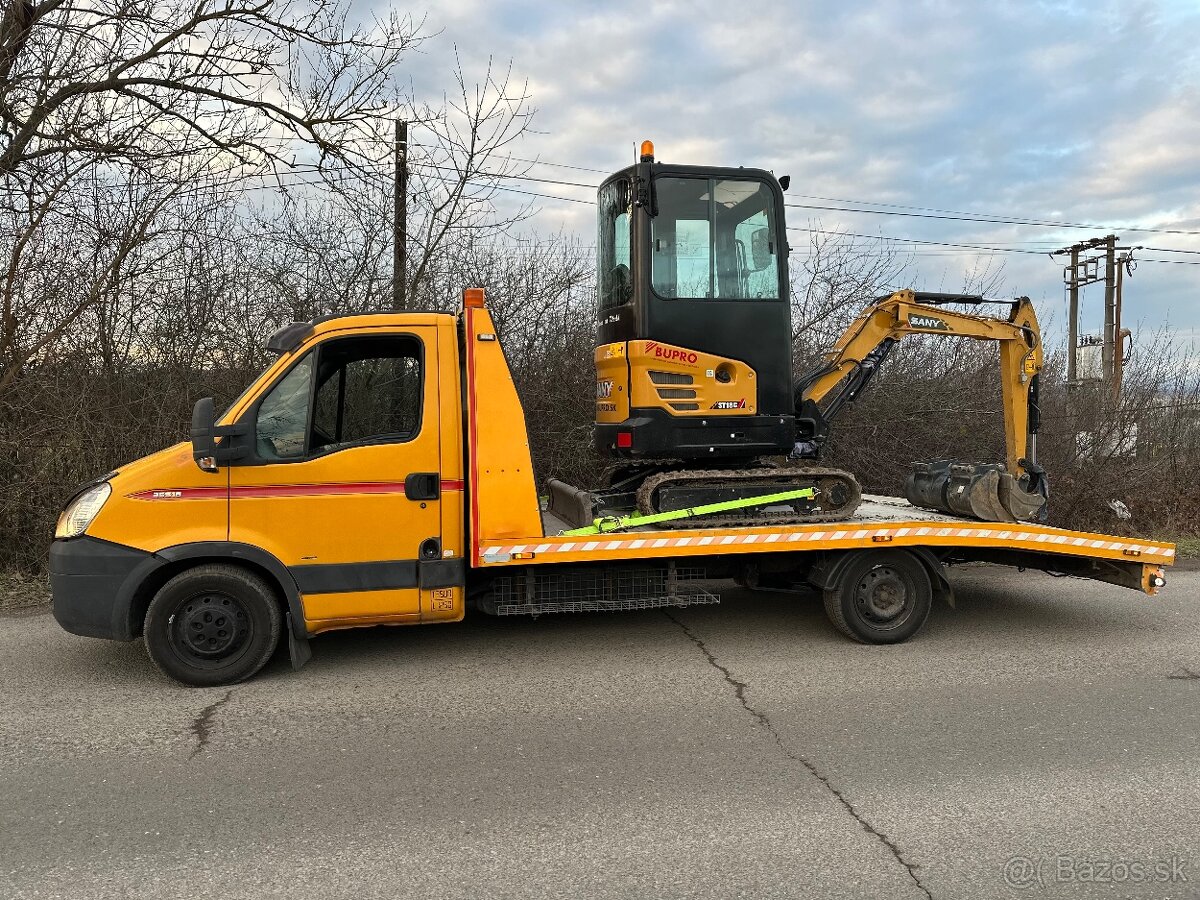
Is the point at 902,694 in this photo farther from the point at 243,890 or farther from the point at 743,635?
the point at 243,890

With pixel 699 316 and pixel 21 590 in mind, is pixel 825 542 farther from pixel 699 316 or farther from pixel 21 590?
pixel 21 590

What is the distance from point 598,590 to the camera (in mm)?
5742

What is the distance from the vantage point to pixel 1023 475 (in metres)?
7.05

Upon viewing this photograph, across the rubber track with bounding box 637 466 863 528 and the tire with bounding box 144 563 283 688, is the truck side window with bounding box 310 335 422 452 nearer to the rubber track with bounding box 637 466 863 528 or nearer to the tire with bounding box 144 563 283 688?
the tire with bounding box 144 563 283 688

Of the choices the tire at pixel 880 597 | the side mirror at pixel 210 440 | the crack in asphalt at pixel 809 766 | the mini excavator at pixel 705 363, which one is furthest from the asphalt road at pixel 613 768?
the side mirror at pixel 210 440

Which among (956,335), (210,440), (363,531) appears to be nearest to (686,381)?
(363,531)

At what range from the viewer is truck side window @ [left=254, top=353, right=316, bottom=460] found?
5.05 m

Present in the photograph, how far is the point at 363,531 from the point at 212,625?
105 cm

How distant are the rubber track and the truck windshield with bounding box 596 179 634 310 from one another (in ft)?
4.48

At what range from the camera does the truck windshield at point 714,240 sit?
235 inches

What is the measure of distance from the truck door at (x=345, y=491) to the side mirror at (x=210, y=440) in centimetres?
8

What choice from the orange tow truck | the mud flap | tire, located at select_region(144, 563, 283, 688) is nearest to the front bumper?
the orange tow truck

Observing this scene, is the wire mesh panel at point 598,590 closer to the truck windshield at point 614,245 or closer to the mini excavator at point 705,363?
the mini excavator at point 705,363

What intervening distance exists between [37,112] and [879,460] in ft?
35.9
